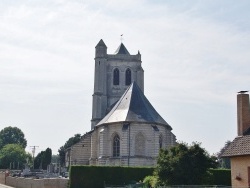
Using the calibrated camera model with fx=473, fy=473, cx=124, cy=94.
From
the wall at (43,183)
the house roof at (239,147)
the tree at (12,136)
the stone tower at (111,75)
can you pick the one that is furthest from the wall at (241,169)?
the tree at (12,136)

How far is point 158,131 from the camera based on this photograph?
52469 millimetres

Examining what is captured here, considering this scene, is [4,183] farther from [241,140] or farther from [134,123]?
[241,140]

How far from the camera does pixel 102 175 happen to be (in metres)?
39.2

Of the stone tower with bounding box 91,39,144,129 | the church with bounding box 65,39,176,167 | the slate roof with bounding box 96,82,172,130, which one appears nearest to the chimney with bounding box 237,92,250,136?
the church with bounding box 65,39,176,167

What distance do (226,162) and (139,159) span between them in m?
42.2

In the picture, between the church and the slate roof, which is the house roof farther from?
the slate roof

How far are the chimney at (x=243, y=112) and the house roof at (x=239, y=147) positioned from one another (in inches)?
33.6

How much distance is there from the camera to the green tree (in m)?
97.4

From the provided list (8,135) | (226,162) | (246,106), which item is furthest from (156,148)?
(8,135)

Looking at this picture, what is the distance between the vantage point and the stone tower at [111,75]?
70.8 metres

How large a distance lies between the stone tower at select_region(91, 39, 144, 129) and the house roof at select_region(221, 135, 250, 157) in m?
43.9

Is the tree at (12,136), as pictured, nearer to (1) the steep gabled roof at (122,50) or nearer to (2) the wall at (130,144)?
(1) the steep gabled roof at (122,50)

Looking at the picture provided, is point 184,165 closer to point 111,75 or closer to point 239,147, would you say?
point 239,147

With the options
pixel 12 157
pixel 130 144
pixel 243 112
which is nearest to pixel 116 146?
pixel 130 144
